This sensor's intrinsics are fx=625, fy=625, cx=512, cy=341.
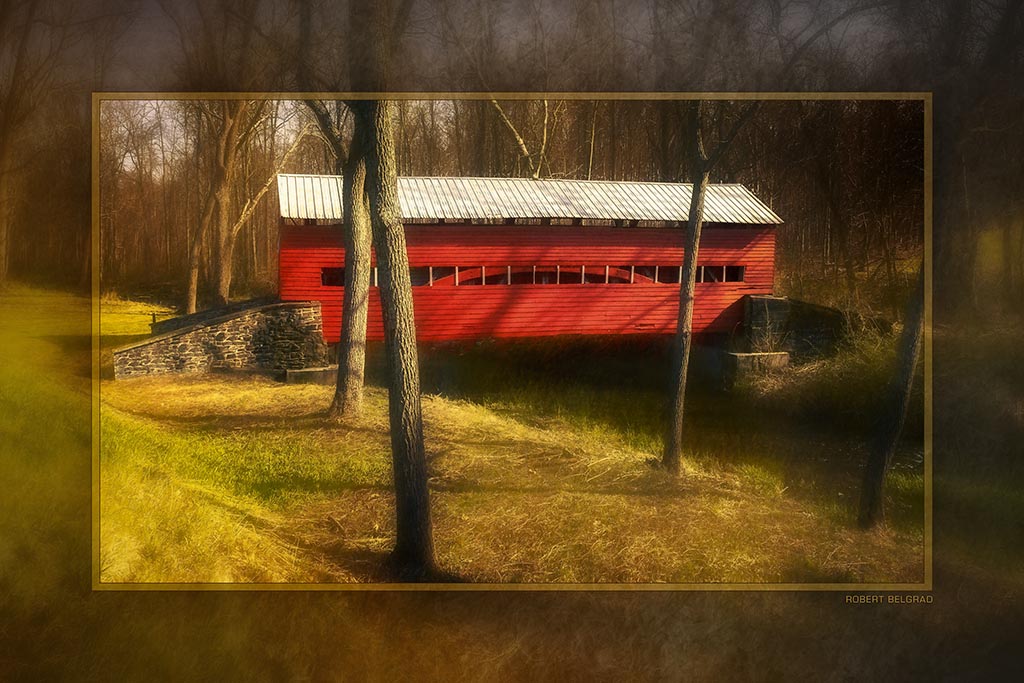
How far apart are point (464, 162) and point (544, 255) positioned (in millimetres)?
542

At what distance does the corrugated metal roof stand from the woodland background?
14 centimetres

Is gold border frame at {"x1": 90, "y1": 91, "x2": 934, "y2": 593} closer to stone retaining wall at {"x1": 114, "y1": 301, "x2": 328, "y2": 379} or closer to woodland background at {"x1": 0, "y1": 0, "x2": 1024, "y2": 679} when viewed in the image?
woodland background at {"x1": 0, "y1": 0, "x2": 1024, "y2": 679}

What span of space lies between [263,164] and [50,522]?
178 centimetres

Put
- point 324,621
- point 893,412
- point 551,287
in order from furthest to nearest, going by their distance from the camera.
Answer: point 551,287
point 893,412
point 324,621

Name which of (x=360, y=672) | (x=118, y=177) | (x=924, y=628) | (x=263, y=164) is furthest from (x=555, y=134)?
(x=924, y=628)

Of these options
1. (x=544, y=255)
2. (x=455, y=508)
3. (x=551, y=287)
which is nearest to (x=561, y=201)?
(x=544, y=255)

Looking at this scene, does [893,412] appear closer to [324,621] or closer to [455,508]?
[455,508]

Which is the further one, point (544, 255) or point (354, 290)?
point (544, 255)

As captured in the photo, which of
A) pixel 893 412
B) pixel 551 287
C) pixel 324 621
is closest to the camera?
pixel 324 621

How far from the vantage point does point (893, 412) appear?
2.77m

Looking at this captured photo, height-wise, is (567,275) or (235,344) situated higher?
(567,275)

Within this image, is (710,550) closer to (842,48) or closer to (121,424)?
(842,48)

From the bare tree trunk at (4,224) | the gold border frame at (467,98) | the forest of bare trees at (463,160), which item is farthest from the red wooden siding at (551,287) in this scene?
the bare tree trunk at (4,224)

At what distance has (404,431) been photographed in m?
2.63
